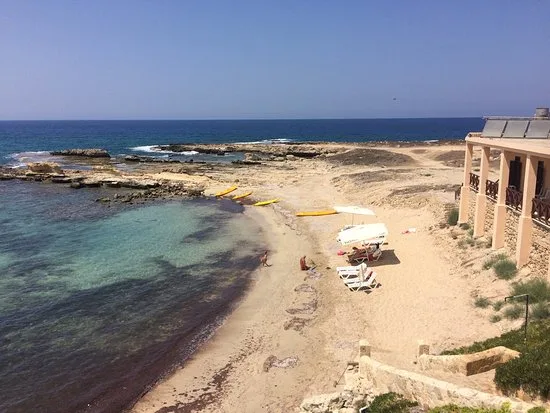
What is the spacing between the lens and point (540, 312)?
1314 cm

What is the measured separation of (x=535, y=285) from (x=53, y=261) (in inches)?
→ 853

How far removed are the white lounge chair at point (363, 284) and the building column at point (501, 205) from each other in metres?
4.86

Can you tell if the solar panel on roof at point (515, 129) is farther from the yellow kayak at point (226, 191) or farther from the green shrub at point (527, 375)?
the yellow kayak at point (226, 191)

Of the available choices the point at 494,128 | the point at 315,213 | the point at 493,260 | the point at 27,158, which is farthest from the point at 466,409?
the point at 27,158

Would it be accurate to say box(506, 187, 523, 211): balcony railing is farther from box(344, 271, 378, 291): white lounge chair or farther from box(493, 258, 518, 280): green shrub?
box(344, 271, 378, 291): white lounge chair

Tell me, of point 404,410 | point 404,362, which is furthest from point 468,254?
point 404,410

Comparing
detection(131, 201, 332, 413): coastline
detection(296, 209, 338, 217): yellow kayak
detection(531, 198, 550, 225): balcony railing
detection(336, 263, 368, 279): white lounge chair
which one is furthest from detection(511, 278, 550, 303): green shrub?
detection(296, 209, 338, 217): yellow kayak

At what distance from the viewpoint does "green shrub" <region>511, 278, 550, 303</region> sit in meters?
13.9

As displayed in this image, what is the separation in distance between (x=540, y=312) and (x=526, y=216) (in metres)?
3.77

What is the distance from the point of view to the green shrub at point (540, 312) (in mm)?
13000

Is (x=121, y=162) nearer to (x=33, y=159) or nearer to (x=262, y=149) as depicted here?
(x=33, y=159)

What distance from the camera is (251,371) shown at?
13523 millimetres

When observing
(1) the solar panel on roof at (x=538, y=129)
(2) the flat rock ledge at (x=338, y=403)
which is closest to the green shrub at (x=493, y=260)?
(1) the solar panel on roof at (x=538, y=129)

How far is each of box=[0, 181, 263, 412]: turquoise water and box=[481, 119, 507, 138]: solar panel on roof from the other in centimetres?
1244
